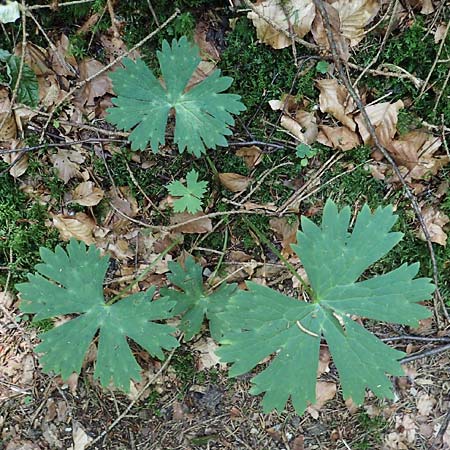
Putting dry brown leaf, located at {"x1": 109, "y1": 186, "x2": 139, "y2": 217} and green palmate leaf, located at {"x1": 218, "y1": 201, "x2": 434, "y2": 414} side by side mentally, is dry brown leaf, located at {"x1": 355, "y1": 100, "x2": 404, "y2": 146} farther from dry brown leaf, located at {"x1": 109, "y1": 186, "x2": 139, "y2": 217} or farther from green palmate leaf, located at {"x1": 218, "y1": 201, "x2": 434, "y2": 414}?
dry brown leaf, located at {"x1": 109, "y1": 186, "x2": 139, "y2": 217}

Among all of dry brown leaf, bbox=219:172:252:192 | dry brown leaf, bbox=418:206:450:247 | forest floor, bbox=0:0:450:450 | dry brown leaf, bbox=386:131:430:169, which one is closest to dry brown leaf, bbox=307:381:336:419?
forest floor, bbox=0:0:450:450

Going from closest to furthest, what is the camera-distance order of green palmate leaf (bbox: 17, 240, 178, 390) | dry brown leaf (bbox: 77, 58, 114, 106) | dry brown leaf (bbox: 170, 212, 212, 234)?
1. green palmate leaf (bbox: 17, 240, 178, 390)
2. dry brown leaf (bbox: 77, 58, 114, 106)
3. dry brown leaf (bbox: 170, 212, 212, 234)

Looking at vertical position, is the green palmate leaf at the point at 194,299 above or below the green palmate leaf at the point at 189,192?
below

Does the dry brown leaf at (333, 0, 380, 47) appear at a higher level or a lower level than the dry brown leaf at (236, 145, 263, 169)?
higher

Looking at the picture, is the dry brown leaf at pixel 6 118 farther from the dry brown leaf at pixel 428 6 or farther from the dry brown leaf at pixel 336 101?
the dry brown leaf at pixel 428 6

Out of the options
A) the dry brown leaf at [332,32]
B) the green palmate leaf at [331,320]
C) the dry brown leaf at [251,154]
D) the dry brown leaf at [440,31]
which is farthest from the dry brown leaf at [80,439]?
the dry brown leaf at [440,31]

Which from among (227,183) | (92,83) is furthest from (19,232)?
(227,183)

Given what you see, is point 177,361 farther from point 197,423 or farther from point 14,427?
point 14,427
